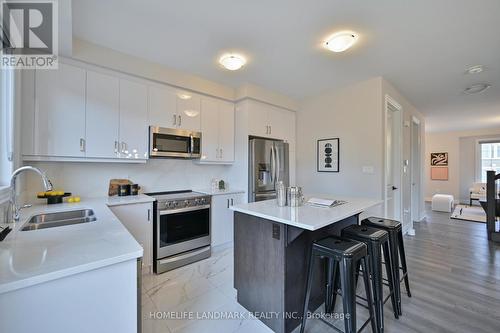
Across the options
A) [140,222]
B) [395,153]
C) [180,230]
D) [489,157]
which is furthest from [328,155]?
[489,157]

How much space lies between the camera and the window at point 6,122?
1654mm

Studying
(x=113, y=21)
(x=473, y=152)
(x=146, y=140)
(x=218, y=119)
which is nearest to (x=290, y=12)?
(x=113, y=21)

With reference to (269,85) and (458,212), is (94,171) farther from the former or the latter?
(458,212)

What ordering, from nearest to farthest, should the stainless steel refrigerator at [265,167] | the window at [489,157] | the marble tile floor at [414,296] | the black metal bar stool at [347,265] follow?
the black metal bar stool at [347,265], the marble tile floor at [414,296], the stainless steel refrigerator at [265,167], the window at [489,157]

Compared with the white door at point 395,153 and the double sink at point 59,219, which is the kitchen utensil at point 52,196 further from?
the white door at point 395,153

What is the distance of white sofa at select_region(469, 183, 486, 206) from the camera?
6.34 m

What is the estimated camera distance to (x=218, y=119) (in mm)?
3475

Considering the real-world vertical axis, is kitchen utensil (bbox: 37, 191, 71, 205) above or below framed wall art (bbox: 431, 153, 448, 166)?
below

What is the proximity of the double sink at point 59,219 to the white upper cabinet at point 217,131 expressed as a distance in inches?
65.9

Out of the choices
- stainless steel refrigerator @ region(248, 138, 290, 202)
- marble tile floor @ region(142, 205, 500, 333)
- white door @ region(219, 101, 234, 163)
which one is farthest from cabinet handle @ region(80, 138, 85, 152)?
stainless steel refrigerator @ region(248, 138, 290, 202)

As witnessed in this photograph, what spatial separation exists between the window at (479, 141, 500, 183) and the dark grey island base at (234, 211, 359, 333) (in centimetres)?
892

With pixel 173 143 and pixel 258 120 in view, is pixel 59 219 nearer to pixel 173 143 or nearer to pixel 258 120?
pixel 173 143

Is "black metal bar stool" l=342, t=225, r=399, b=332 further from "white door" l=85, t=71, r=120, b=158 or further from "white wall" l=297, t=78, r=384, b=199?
"white door" l=85, t=71, r=120, b=158

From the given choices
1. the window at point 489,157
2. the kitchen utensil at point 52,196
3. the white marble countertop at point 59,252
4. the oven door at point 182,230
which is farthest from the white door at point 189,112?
the window at point 489,157
